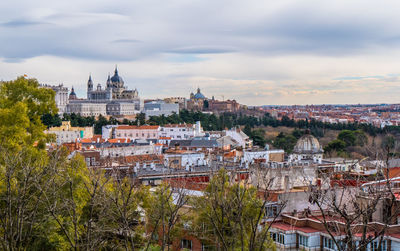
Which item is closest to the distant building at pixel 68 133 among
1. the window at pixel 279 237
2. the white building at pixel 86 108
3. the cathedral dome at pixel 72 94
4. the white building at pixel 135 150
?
the white building at pixel 135 150

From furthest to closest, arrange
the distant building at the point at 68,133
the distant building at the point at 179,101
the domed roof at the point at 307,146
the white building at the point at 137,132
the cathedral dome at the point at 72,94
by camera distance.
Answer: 1. the cathedral dome at the point at 72,94
2. the distant building at the point at 179,101
3. the distant building at the point at 68,133
4. the white building at the point at 137,132
5. the domed roof at the point at 307,146

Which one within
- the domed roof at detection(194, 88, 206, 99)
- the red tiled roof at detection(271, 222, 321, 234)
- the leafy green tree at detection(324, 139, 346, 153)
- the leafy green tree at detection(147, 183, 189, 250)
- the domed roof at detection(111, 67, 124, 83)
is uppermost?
the domed roof at detection(111, 67, 124, 83)

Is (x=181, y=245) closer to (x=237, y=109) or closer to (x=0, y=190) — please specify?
(x=0, y=190)

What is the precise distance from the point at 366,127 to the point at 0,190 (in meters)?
68.4

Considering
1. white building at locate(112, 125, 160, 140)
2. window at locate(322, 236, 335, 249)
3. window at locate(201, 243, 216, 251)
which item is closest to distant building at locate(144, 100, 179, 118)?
white building at locate(112, 125, 160, 140)

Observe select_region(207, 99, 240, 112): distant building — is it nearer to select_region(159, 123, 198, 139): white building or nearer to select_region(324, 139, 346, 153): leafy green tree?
select_region(159, 123, 198, 139): white building

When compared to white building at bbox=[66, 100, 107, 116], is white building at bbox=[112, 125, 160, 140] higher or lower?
lower

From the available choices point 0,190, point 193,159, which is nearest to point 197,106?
point 193,159

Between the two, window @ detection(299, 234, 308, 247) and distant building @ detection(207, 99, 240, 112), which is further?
distant building @ detection(207, 99, 240, 112)

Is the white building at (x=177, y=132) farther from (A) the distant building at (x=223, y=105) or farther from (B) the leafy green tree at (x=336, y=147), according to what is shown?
(A) the distant building at (x=223, y=105)

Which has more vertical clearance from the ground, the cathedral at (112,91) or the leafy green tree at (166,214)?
the cathedral at (112,91)

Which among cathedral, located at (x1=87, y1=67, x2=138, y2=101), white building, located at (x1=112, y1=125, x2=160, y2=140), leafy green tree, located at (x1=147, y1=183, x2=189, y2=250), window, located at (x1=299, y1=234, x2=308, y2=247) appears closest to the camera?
leafy green tree, located at (x1=147, y1=183, x2=189, y2=250)

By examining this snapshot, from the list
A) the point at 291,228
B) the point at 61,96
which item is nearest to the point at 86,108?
the point at 61,96

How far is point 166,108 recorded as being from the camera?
126312 millimetres
